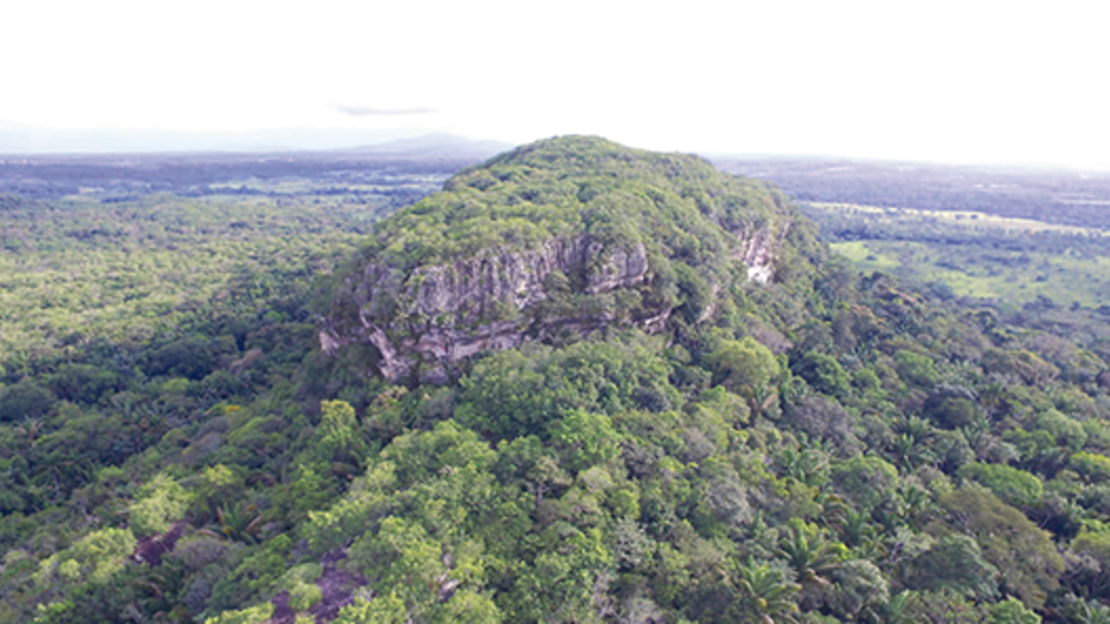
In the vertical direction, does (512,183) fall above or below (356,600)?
above

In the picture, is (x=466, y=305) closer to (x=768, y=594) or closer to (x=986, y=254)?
(x=768, y=594)

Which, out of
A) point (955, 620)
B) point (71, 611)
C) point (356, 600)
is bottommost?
point (71, 611)

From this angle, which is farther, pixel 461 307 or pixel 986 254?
pixel 986 254

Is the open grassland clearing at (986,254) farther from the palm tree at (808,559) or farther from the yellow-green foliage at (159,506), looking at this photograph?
the yellow-green foliage at (159,506)

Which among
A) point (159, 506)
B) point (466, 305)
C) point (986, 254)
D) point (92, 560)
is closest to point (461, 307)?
point (466, 305)

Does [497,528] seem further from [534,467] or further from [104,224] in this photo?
[104,224]

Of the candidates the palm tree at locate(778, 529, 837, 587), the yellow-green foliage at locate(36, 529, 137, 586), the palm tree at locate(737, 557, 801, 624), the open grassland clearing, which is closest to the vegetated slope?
the yellow-green foliage at locate(36, 529, 137, 586)

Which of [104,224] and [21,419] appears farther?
[104,224]

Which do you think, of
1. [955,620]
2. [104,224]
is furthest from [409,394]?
[104,224]
